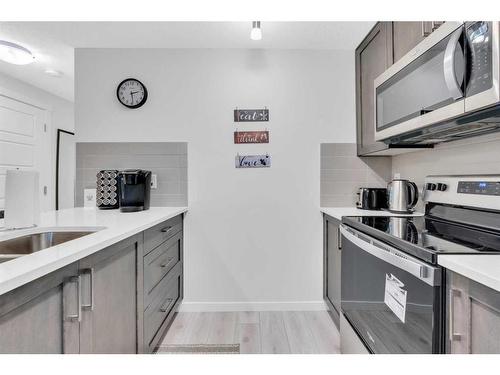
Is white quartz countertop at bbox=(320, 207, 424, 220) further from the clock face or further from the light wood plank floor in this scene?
the clock face

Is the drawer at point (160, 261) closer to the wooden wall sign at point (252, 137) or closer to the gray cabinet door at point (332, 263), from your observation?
the wooden wall sign at point (252, 137)

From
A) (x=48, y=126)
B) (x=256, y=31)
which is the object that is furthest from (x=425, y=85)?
(x=48, y=126)

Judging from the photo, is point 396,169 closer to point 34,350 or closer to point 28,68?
point 34,350

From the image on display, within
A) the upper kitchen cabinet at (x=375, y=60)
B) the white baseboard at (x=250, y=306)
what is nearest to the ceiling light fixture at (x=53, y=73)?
the white baseboard at (x=250, y=306)

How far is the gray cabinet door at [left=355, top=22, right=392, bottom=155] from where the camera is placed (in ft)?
6.01

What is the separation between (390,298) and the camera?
110 cm

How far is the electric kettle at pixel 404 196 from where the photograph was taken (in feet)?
6.07

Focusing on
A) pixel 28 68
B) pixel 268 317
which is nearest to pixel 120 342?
pixel 268 317

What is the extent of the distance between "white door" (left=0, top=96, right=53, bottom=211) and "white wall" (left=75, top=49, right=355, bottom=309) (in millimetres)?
1504

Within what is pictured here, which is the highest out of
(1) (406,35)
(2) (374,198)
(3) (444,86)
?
(1) (406,35)

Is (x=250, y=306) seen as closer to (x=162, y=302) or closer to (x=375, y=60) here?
(x=162, y=302)

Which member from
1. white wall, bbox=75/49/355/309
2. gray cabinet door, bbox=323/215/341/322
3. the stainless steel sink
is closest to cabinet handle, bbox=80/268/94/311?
the stainless steel sink

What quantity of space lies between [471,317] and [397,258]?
11.8 inches
